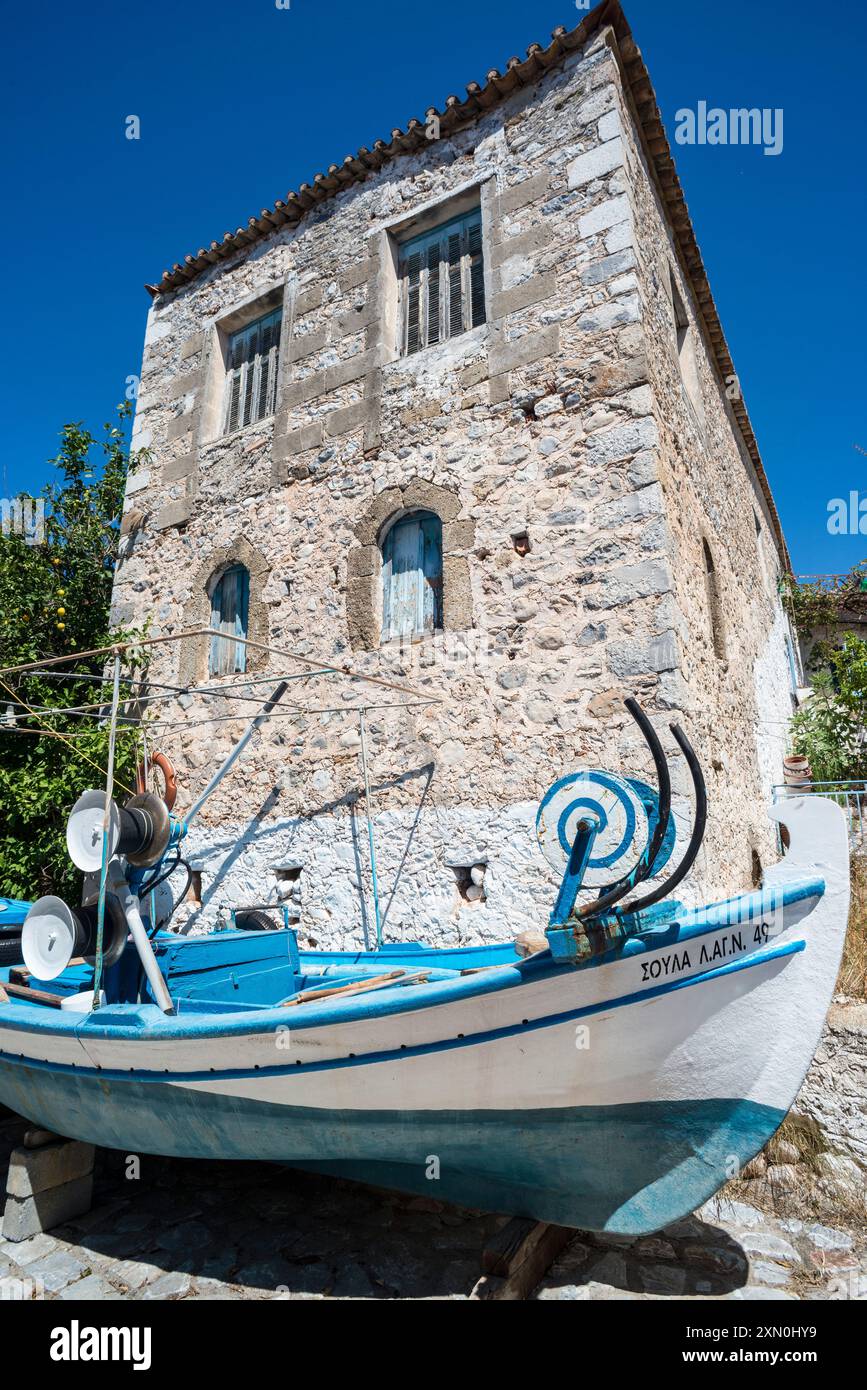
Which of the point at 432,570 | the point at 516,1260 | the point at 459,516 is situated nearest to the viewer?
the point at 516,1260

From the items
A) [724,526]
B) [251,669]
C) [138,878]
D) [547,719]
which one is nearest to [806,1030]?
[547,719]

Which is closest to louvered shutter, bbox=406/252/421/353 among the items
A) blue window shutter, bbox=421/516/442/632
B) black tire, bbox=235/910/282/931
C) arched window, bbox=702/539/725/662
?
blue window shutter, bbox=421/516/442/632

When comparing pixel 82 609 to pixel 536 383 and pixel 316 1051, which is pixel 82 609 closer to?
pixel 536 383

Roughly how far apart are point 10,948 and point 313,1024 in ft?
11.5

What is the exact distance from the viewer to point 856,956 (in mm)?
4727

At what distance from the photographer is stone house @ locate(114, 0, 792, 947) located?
517 cm

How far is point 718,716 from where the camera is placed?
232 inches

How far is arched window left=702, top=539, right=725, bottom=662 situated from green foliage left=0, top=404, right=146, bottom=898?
516cm

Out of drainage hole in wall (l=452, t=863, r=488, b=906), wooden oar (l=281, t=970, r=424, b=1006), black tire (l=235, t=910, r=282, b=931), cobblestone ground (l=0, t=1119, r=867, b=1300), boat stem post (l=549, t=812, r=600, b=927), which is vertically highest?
boat stem post (l=549, t=812, r=600, b=927)

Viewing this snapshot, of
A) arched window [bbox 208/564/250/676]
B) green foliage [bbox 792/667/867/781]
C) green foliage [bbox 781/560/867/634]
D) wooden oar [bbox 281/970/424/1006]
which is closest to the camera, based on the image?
wooden oar [bbox 281/970/424/1006]

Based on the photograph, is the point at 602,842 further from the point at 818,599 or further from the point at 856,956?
the point at 818,599

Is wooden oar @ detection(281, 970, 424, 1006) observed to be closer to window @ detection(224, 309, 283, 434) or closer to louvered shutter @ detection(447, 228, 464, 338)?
louvered shutter @ detection(447, 228, 464, 338)

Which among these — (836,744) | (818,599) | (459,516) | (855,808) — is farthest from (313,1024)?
(818,599)

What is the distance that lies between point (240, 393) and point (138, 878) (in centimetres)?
587
